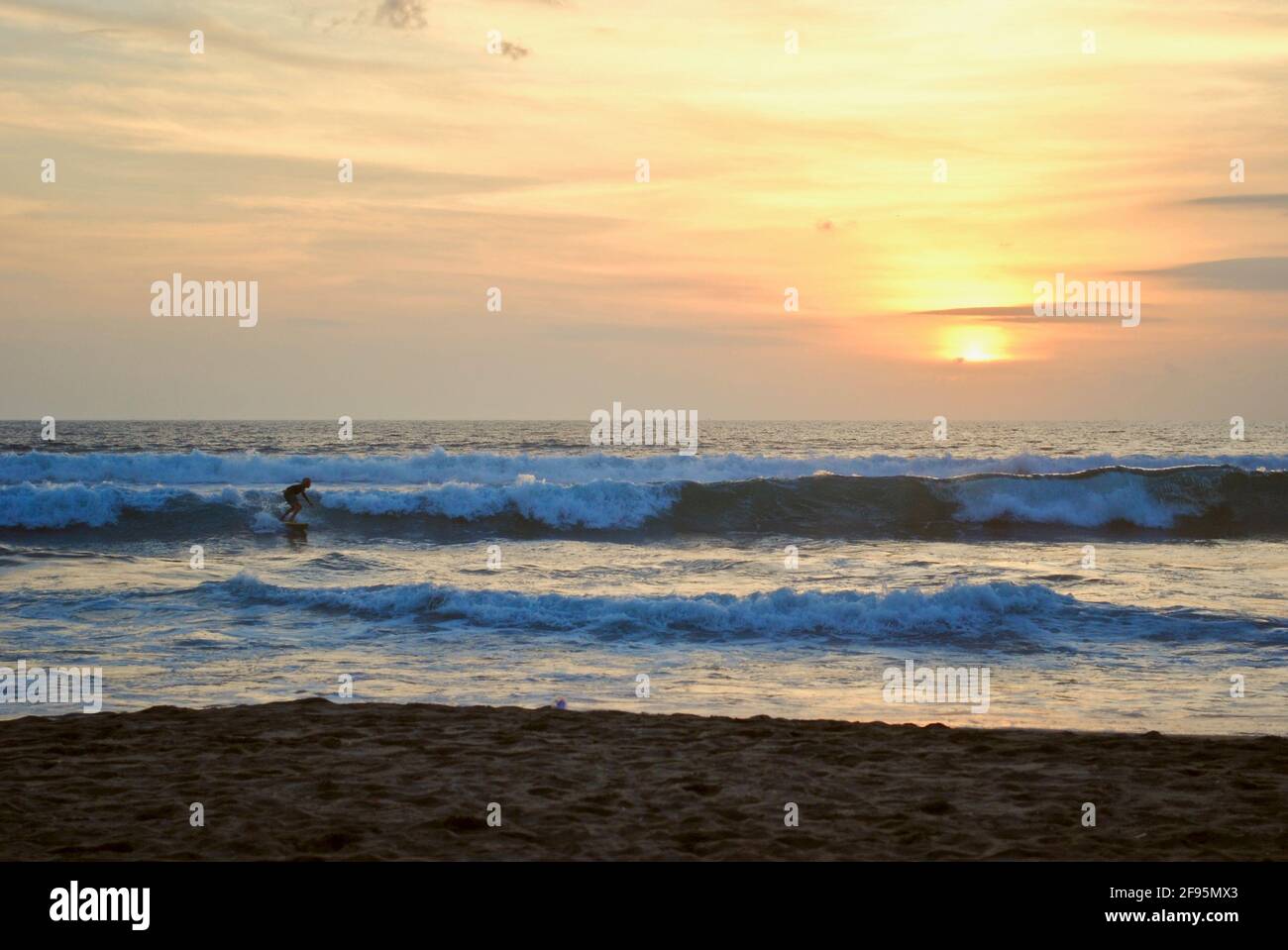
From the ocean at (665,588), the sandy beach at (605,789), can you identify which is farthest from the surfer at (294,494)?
the sandy beach at (605,789)

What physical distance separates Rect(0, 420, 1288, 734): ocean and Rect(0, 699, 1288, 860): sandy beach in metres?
1.18

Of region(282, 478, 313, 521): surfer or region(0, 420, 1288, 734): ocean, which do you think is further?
region(282, 478, 313, 521): surfer

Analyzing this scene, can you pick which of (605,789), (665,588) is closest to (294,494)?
(665,588)

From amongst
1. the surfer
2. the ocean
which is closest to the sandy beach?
the ocean

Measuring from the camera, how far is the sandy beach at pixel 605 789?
5699 mm

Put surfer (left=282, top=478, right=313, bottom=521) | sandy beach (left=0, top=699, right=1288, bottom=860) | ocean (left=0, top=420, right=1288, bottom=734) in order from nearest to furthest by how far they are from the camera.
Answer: sandy beach (left=0, top=699, right=1288, bottom=860)
ocean (left=0, top=420, right=1288, bottom=734)
surfer (left=282, top=478, right=313, bottom=521)

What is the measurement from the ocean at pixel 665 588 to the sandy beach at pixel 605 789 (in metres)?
1.18

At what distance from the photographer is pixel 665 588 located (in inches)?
684

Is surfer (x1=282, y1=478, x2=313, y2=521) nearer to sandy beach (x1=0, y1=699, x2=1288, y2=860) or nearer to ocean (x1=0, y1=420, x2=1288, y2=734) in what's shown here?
ocean (x1=0, y1=420, x2=1288, y2=734)

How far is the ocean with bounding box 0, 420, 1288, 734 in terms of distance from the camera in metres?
10.5

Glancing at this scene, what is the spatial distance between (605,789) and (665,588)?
10.6 m

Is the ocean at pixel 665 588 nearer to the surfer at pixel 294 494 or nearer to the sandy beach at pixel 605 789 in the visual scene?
the surfer at pixel 294 494

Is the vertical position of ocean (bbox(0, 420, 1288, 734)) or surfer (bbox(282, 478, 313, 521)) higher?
surfer (bbox(282, 478, 313, 521))
